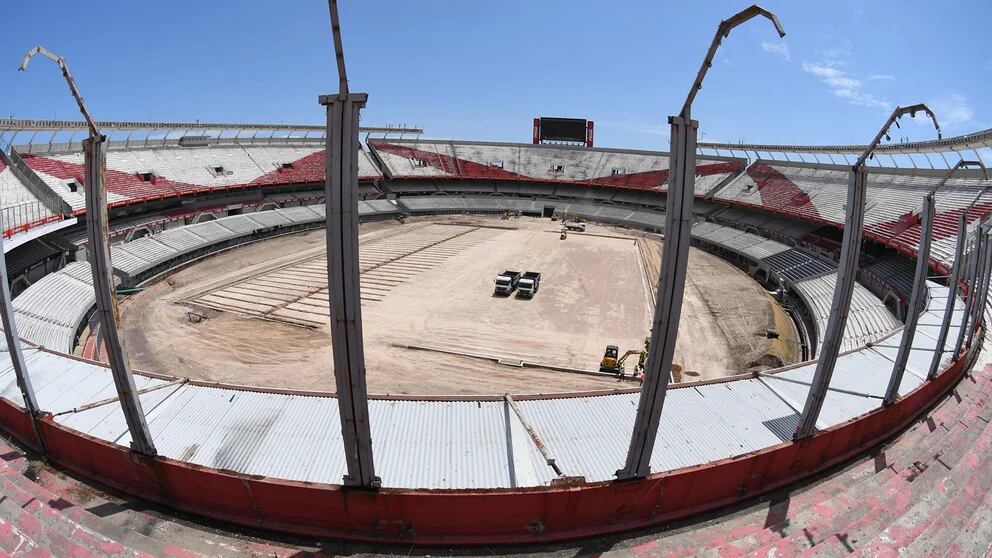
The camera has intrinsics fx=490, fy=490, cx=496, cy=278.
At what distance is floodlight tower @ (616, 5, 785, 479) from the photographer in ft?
21.2

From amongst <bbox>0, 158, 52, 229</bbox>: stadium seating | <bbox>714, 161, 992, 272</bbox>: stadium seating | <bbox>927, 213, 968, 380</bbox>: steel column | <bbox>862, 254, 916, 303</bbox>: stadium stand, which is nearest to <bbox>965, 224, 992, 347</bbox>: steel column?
<bbox>927, 213, 968, 380</bbox>: steel column

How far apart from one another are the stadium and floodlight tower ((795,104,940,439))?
2.0 inches

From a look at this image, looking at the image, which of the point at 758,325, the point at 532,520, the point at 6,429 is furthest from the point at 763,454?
the point at 758,325

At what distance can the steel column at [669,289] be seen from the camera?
6.50m

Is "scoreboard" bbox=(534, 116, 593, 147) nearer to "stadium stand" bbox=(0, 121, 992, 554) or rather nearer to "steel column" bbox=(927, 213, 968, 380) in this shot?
"stadium stand" bbox=(0, 121, 992, 554)

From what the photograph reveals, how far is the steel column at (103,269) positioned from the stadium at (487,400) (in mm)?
43

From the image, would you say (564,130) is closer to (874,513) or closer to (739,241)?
(739,241)

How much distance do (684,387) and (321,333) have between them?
592 inches

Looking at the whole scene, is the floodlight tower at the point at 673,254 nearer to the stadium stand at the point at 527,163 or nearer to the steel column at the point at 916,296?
the steel column at the point at 916,296

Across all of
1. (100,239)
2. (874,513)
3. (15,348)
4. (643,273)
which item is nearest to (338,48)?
(100,239)

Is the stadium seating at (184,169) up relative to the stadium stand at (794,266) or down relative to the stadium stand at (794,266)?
up

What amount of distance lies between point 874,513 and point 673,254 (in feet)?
20.3

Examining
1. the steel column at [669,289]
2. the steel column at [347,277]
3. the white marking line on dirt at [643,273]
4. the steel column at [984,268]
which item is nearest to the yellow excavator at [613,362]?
the white marking line on dirt at [643,273]

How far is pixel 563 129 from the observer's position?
6253 centimetres
